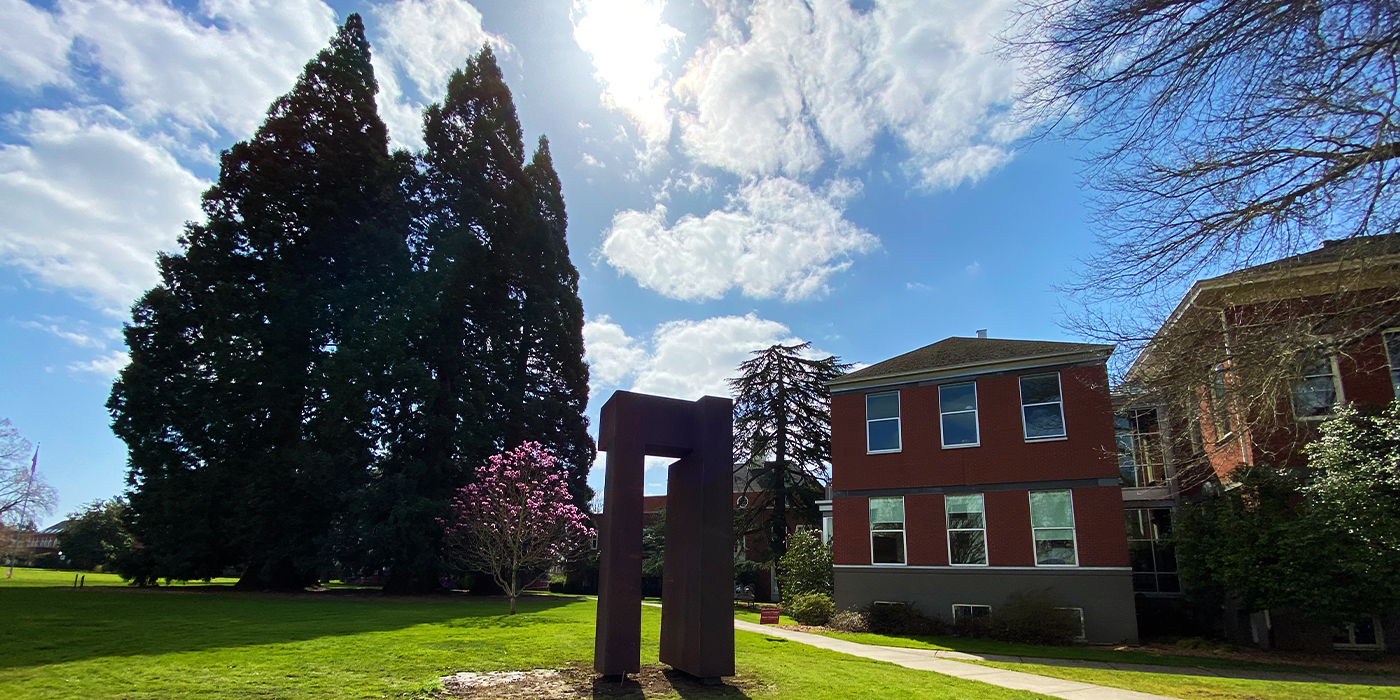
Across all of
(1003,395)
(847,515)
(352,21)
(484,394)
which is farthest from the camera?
(352,21)

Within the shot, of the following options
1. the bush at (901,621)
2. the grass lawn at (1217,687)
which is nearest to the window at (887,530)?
the bush at (901,621)

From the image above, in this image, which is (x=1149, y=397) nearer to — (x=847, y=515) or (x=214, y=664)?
(x=847, y=515)

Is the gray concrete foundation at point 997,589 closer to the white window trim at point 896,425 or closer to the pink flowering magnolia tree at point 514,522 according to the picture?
the white window trim at point 896,425

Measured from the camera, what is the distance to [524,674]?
912 cm

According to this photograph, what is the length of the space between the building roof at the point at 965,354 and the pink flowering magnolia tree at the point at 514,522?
10865mm

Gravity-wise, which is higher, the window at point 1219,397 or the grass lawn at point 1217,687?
the window at point 1219,397

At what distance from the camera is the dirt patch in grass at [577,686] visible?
7891 mm

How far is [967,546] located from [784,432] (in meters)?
15.8

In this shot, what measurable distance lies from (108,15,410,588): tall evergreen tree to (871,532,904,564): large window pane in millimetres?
20124

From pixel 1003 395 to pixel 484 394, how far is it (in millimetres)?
21825

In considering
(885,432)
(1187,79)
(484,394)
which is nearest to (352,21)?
(484,394)

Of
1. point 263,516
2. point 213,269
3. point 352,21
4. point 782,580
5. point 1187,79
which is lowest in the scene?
point 782,580

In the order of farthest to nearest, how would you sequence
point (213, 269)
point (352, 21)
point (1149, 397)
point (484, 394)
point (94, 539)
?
1. point (94, 539)
2. point (352, 21)
3. point (484, 394)
4. point (213, 269)
5. point (1149, 397)

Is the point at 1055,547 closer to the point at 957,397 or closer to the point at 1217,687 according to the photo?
the point at 957,397
